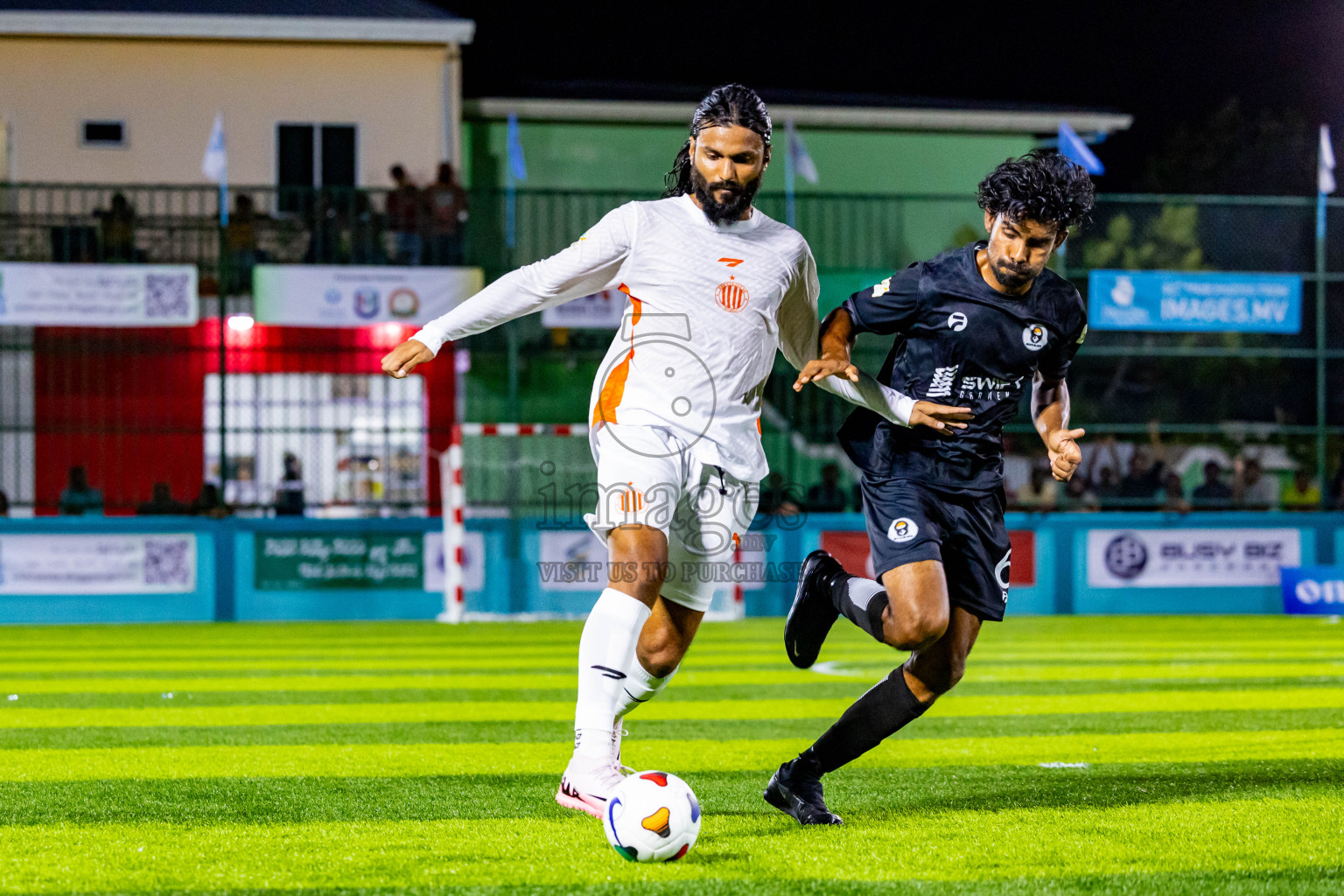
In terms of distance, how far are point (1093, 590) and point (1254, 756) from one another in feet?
36.2

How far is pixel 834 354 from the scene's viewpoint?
4.44 metres

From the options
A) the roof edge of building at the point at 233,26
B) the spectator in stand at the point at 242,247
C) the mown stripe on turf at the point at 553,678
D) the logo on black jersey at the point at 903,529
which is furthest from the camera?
the roof edge of building at the point at 233,26

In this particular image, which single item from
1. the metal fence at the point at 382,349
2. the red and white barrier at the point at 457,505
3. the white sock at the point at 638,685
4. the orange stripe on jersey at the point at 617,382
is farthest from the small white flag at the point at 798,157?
the white sock at the point at 638,685

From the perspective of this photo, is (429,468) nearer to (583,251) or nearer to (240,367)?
(240,367)

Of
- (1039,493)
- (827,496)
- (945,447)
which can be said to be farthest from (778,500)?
(945,447)

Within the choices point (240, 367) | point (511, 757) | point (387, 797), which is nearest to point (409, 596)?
point (240, 367)

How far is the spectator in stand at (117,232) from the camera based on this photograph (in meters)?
16.8

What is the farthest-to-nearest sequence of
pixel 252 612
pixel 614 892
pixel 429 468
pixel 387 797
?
pixel 429 468 < pixel 252 612 < pixel 387 797 < pixel 614 892

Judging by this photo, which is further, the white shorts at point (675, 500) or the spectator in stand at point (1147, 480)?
the spectator in stand at point (1147, 480)

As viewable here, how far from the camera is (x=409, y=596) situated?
15.7 metres

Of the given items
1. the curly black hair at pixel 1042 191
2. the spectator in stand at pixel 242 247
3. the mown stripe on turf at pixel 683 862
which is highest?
the spectator in stand at pixel 242 247

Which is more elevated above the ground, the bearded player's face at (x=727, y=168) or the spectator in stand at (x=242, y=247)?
the spectator in stand at (x=242, y=247)

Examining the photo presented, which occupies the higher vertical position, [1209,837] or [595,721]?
[595,721]

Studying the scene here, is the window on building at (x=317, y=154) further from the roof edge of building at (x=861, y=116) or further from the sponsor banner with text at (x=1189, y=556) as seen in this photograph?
Result: the sponsor banner with text at (x=1189, y=556)
